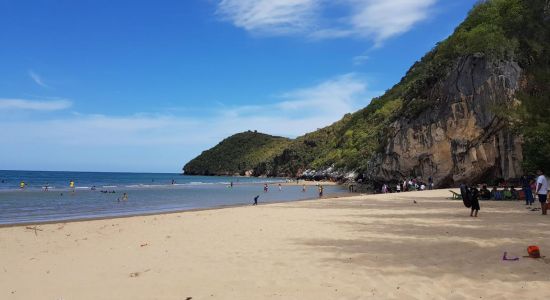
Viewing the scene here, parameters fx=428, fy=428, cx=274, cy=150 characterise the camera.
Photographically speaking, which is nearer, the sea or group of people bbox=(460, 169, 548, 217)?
group of people bbox=(460, 169, 548, 217)

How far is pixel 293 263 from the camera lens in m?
8.92

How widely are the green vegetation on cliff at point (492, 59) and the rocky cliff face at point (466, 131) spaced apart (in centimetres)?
129

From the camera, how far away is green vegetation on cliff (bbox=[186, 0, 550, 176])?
557 inches

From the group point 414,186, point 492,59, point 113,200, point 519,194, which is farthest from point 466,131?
point 113,200

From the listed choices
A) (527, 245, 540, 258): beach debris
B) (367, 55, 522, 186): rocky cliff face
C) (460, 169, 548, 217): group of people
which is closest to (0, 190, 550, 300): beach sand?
(527, 245, 540, 258): beach debris

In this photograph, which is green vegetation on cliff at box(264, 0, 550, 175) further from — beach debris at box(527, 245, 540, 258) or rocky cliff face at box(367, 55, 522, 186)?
beach debris at box(527, 245, 540, 258)

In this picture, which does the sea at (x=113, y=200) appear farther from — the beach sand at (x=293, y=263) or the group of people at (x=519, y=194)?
the group of people at (x=519, y=194)

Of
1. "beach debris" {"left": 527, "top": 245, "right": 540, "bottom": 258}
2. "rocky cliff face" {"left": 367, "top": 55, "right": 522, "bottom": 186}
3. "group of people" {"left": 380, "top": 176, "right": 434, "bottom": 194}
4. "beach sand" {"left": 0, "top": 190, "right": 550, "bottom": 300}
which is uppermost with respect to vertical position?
"rocky cliff face" {"left": 367, "top": 55, "right": 522, "bottom": 186}

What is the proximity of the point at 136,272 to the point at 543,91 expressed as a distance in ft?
43.9

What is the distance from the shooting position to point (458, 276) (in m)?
7.28

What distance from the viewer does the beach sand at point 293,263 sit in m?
6.84

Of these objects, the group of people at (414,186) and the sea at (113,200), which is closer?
the sea at (113,200)

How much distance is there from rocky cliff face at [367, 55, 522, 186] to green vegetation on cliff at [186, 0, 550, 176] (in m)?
1.29

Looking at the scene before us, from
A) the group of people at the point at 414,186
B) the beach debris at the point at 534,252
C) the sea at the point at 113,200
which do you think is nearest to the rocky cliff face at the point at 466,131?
the group of people at the point at 414,186
